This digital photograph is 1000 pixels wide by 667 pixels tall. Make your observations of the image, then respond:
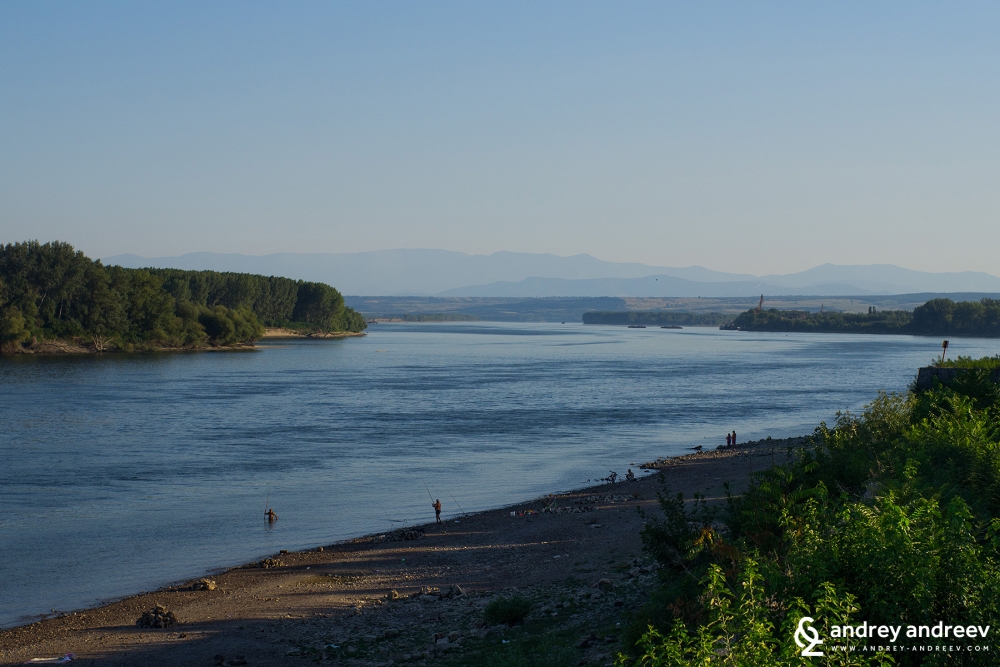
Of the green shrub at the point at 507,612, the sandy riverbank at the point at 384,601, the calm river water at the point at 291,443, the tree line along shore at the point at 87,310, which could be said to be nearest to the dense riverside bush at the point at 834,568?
the sandy riverbank at the point at 384,601

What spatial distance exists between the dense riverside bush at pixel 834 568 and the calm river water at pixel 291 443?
15582mm

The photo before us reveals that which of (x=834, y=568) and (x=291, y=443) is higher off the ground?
(x=834, y=568)

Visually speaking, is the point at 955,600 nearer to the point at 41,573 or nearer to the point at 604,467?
the point at 41,573

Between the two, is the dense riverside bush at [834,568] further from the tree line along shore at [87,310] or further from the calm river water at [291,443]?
the tree line along shore at [87,310]

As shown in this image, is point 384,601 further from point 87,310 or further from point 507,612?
point 87,310

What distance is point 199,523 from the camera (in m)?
29.5

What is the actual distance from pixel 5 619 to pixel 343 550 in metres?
9.03

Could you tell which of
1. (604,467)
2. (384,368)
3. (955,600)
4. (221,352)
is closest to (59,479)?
(604,467)

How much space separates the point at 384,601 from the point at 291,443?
29055mm

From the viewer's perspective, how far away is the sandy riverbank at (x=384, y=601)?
16750 millimetres

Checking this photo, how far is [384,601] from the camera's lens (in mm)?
20375

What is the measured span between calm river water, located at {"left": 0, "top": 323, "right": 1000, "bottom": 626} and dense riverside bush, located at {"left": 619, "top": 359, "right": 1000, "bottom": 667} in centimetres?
1558
